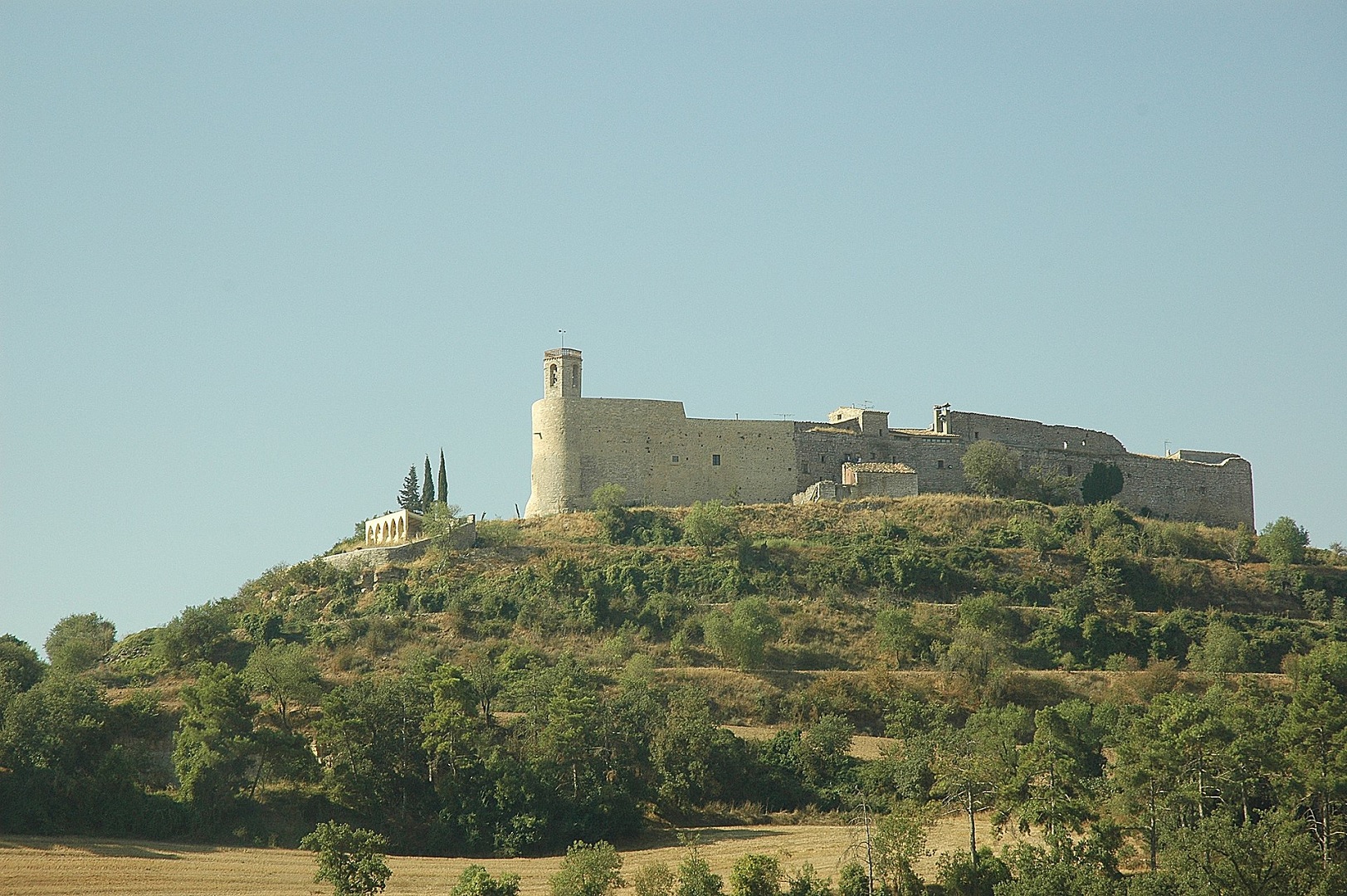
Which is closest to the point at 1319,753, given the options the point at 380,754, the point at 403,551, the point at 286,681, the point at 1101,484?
the point at 380,754

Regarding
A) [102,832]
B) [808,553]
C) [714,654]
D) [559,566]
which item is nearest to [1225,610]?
[808,553]

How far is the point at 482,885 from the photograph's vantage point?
2984 centimetres

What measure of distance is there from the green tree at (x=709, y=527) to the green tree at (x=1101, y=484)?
1428 centimetres

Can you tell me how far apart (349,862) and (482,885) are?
279 centimetres

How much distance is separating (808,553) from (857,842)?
20.6 m

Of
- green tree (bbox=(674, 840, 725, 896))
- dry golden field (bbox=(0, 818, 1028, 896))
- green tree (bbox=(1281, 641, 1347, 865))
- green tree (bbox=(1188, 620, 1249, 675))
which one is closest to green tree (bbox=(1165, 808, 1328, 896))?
green tree (bbox=(1281, 641, 1347, 865))

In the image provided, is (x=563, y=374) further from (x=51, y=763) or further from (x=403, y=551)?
(x=51, y=763)

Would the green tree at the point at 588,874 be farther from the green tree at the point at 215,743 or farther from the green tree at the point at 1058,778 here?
the green tree at the point at 215,743

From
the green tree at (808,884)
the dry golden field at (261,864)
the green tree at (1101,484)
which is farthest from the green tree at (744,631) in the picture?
the green tree at (1101,484)

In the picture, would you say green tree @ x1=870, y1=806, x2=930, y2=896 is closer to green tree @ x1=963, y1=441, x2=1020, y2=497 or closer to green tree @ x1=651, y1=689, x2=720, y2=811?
green tree @ x1=651, y1=689, x2=720, y2=811

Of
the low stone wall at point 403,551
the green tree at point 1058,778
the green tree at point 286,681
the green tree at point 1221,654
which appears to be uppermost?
the low stone wall at point 403,551

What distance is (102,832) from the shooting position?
3650cm

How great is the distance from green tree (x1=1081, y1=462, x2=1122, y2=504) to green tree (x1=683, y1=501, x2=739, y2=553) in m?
14.3

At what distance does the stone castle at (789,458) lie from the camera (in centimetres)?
5666
